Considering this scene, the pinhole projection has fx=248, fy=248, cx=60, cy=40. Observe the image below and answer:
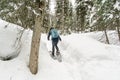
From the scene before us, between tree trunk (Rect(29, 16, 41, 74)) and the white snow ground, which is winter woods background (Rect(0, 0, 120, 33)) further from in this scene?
the white snow ground

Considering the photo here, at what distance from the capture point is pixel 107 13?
17766 mm

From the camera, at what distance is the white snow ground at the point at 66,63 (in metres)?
11.9

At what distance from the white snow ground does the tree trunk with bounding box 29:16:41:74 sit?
1.02 ft

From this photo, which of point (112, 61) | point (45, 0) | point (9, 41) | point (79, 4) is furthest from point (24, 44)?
point (79, 4)

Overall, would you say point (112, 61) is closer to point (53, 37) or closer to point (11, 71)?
point (53, 37)

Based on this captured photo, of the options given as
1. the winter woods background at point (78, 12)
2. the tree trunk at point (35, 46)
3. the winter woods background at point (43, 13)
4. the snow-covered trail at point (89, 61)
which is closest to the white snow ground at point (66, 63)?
the snow-covered trail at point (89, 61)

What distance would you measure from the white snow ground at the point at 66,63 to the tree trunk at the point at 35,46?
1.02 ft

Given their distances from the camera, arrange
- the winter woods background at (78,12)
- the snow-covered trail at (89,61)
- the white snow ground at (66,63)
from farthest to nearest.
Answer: the snow-covered trail at (89,61) < the winter woods background at (78,12) < the white snow ground at (66,63)

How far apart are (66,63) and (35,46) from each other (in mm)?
3765

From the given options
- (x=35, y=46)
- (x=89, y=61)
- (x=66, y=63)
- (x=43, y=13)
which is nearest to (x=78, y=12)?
(x=89, y=61)

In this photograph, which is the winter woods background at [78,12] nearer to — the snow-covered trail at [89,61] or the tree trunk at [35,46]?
the tree trunk at [35,46]

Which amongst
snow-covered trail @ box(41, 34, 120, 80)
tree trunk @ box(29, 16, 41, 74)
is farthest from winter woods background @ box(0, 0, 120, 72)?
snow-covered trail @ box(41, 34, 120, 80)

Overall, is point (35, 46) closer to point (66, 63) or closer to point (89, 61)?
point (66, 63)

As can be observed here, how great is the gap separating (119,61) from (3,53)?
271 inches
